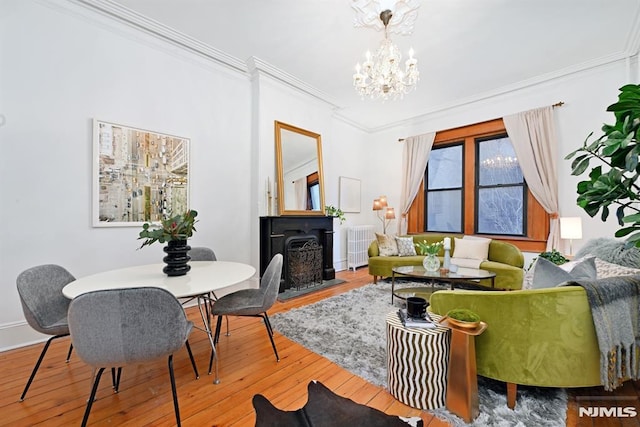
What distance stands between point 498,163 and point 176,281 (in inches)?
199

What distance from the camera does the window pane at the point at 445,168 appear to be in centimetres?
504

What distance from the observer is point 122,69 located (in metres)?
2.77

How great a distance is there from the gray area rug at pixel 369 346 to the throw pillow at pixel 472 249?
1299 millimetres

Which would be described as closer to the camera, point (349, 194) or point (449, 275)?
point (449, 275)

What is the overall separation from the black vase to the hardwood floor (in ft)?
2.47

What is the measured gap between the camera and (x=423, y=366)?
1578mm

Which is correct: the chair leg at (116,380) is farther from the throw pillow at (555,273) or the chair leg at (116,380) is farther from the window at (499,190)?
the window at (499,190)

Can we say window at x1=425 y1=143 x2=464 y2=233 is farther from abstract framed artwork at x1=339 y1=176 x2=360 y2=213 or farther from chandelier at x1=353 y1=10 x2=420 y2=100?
chandelier at x1=353 y1=10 x2=420 y2=100

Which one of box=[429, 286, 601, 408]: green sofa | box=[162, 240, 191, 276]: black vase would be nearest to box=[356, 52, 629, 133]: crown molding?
box=[429, 286, 601, 408]: green sofa

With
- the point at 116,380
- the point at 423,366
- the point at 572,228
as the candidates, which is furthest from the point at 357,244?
the point at 116,380

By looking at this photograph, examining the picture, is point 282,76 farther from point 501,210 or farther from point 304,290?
point 501,210

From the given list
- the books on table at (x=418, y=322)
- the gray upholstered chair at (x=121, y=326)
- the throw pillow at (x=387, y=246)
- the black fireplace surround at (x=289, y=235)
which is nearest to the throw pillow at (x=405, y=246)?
the throw pillow at (x=387, y=246)

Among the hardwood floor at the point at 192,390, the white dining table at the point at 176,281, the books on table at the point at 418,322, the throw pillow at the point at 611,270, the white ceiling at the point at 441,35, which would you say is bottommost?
the hardwood floor at the point at 192,390

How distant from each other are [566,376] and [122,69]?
439 cm
